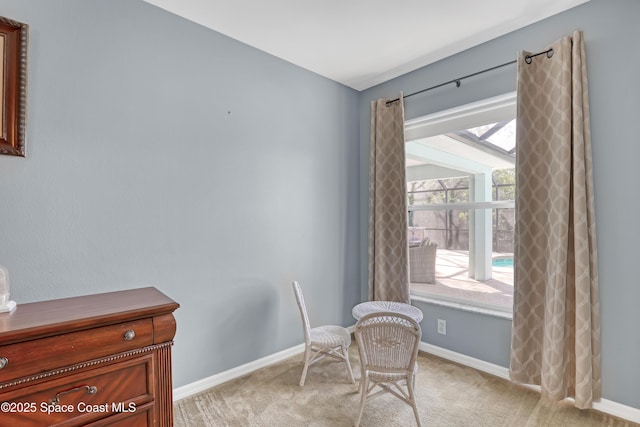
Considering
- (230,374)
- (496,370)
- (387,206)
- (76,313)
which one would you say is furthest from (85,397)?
(496,370)

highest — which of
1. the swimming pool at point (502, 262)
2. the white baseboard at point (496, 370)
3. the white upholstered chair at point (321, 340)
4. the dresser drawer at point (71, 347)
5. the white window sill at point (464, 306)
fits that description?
the swimming pool at point (502, 262)

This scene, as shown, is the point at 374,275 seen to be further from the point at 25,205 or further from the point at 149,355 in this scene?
the point at 25,205

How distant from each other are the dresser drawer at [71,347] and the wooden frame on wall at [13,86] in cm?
97

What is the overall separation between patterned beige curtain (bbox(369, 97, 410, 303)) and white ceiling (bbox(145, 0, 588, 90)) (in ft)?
1.69

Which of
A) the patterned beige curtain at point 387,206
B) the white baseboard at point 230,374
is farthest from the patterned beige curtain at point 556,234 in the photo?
the white baseboard at point 230,374

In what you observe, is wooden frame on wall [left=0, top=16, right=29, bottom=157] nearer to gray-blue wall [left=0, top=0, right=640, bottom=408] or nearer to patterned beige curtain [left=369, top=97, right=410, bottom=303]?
gray-blue wall [left=0, top=0, right=640, bottom=408]

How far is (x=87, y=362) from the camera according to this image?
1.41 m

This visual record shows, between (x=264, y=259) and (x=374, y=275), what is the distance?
3.73 feet

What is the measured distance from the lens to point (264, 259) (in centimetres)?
266

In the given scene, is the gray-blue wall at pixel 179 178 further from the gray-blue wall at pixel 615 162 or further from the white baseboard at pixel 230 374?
the gray-blue wall at pixel 615 162

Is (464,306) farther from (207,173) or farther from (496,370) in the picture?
(207,173)

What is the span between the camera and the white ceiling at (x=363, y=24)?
83.0 inches

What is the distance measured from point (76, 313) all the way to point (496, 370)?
2.75m

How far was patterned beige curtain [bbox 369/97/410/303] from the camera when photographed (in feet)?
9.78
